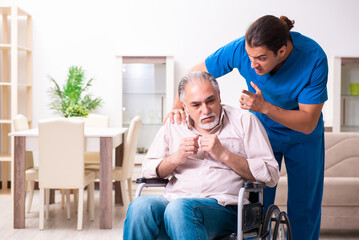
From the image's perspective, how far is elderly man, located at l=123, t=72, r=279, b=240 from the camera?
1.90 m

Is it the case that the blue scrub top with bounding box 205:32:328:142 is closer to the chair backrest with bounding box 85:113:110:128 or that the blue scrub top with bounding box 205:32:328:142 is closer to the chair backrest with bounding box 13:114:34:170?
the chair backrest with bounding box 13:114:34:170

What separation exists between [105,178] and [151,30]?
2.50 m

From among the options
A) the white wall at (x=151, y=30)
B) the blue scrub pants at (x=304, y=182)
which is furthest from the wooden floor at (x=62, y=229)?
the white wall at (x=151, y=30)

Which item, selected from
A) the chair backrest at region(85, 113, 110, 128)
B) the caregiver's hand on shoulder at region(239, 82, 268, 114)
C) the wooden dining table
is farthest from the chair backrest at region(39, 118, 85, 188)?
the caregiver's hand on shoulder at region(239, 82, 268, 114)

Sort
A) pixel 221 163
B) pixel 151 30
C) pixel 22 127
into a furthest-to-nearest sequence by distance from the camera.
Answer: pixel 151 30
pixel 22 127
pixel 221 163

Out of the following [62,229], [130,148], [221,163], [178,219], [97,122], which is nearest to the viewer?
[178,219]

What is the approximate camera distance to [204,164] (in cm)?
211

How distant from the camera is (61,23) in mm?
5777

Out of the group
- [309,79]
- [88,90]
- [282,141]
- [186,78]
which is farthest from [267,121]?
[88,90]

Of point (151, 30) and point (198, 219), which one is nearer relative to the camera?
point (198, 219)

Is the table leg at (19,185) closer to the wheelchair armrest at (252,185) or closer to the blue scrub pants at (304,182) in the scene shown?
the blue scrub pants at (304,182)

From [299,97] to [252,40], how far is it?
0.38 metres

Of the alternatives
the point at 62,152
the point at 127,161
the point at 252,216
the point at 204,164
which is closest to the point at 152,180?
the point at 204,164

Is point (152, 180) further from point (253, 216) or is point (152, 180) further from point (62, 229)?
point (62, 229)
